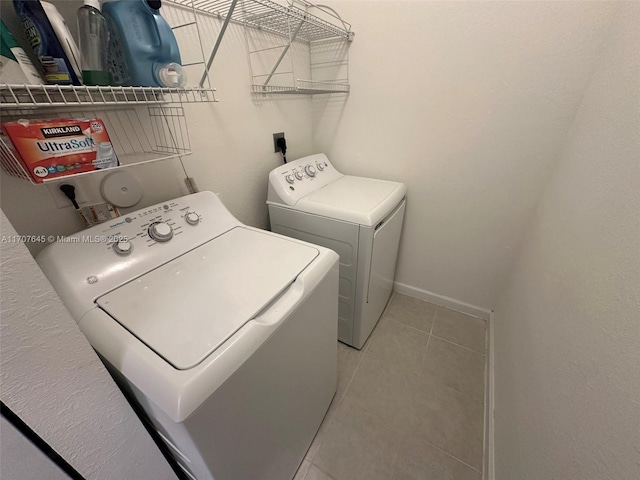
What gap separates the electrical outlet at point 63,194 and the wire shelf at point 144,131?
155 millimetres

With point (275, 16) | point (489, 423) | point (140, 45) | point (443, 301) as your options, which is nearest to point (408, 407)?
point (489, 423)

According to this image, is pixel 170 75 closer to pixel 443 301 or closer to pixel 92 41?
pixel 92 41

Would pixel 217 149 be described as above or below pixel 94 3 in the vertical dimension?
below

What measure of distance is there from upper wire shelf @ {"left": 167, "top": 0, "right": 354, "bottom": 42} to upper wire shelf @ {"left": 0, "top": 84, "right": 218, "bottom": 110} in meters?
0.39

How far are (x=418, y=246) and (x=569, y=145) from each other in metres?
0.98

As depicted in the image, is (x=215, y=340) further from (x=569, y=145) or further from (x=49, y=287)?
(x=569, y=145)

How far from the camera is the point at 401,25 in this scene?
143 cm

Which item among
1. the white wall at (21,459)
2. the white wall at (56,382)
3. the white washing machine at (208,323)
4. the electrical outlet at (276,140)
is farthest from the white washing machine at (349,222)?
the white wall at (21,459)

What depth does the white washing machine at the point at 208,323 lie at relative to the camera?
0.58 meters

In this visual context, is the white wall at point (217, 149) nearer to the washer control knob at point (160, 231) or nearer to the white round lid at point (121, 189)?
the white round lid at point (121, 189)

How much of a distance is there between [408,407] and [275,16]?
84.5 inches

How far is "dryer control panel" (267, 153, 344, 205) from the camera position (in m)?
1.46

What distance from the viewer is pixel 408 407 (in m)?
1.41

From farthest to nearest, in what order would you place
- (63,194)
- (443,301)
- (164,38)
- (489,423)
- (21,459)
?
1. (443,301)
2. (489,423)
3. (63,194)
4. (164,38)
5. (21,459)
